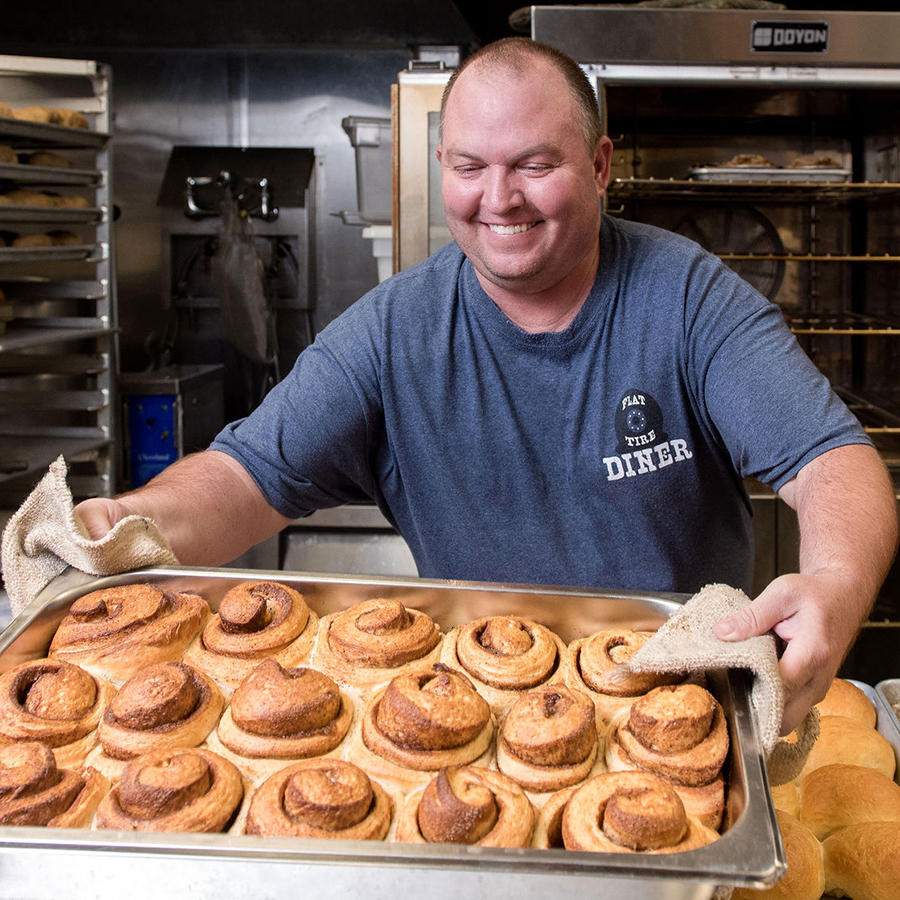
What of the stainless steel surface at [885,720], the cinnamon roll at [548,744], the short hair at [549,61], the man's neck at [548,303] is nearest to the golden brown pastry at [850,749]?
the stainless steel surface at [885,720]

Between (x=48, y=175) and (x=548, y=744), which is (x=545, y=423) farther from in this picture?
(x=48, y=175)

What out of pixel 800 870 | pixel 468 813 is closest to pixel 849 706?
pixel 800 870

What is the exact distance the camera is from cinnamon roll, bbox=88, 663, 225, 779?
33.4 inches

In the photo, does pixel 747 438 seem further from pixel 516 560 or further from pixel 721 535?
pixel 516 560

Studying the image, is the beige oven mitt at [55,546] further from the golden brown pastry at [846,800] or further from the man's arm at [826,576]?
the golden brown pastry at [846,800]

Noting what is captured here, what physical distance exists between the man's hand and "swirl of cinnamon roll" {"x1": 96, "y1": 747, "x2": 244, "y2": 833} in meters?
0.48

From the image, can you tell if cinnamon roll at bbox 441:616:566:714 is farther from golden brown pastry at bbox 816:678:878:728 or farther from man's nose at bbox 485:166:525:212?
man's nose at bbox 485:166:525:212

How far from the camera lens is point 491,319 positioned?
1.63m

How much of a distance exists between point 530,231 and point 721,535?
653mm

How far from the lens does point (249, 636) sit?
3.31ft

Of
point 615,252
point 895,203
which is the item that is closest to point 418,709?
point 615,252

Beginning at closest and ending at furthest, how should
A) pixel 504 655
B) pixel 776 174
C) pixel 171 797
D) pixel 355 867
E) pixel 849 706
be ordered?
pixel 355 867
pixel 171 797
pixel 504 655
pixel 849 706
pixel 776 174

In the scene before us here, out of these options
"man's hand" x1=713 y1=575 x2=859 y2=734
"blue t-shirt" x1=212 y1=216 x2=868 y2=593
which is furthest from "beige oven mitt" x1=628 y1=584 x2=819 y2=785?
"blue t-shirt" x1=212 y1=216 x2=868 y2=593

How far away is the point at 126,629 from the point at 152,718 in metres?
0.17
